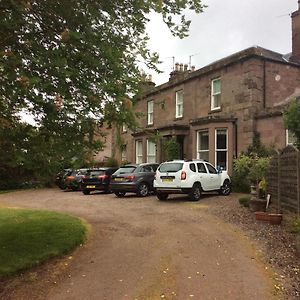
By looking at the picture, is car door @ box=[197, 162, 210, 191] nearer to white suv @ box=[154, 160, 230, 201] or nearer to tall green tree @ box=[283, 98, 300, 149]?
white suv @ box=[154, 160, 230, 201]

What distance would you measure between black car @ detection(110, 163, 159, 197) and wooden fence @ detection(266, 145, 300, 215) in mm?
8027

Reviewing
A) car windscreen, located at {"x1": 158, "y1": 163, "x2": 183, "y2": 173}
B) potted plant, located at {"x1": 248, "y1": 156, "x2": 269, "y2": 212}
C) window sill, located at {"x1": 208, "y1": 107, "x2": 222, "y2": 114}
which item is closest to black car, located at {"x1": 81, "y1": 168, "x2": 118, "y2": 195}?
car windscreen, located at {"x1": 158, "y1": 163, "x2": 183, "y2": 173}

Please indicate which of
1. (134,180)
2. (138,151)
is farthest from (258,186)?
(138,151)

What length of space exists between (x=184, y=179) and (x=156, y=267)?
10057mm

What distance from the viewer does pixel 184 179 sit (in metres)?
16.9

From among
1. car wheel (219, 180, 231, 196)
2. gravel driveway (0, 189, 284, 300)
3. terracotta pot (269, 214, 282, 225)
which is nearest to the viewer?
gravel driveway (0, 189, 284, 300)

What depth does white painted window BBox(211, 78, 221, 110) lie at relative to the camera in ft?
77.7

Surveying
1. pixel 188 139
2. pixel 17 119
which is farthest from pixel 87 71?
pixel 188 139

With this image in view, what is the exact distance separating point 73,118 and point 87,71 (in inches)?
35.7

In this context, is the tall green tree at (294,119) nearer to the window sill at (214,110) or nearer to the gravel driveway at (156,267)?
the gravel driveway at (156,267)

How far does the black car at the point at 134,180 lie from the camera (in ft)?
64.4

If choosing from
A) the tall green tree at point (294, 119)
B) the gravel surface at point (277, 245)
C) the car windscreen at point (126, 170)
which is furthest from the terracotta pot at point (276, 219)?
the car windscreen at point (126, 170)

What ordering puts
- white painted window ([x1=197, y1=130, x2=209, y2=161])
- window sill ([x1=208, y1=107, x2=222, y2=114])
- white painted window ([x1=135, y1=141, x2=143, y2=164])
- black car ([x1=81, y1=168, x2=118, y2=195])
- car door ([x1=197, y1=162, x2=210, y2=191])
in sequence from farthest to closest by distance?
white painted window ([x1=135, y1=141, x2=143, y2=164]) < white painted window ([x1=197, y1=130, x2=209, y2=161]) < window sill ([x1=208, y1=107, x2=222, y2=114]) < black car ([x1=81, y1=168, x2=118, y2=195]) < car door ([x1=197, y1=162, x2=210, y2=191])

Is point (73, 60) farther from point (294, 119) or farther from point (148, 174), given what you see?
point (148, 174)
